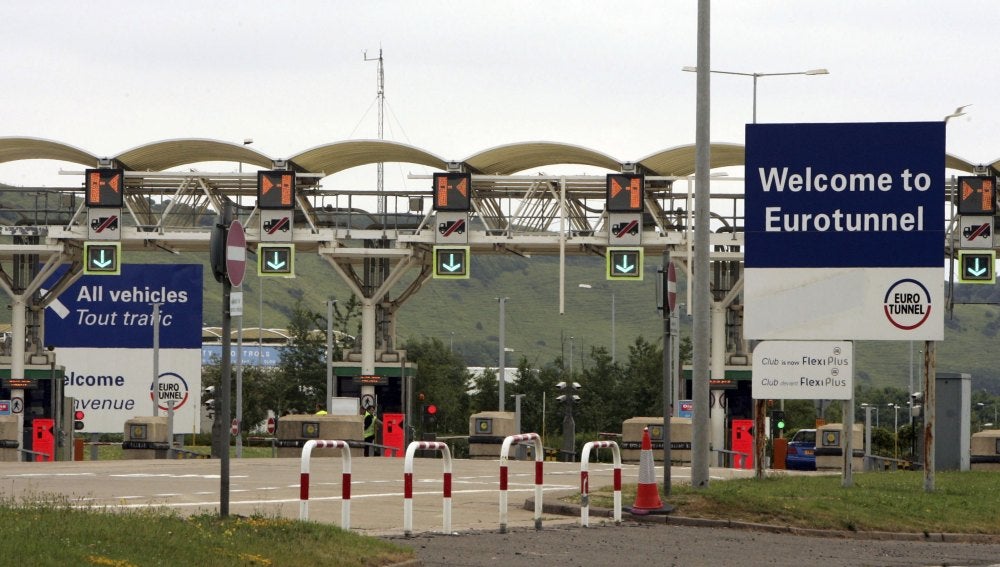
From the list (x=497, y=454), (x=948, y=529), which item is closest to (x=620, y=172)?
(x=497, y=454)

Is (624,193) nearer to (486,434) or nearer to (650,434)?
(486,434)

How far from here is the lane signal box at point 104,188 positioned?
4753cm

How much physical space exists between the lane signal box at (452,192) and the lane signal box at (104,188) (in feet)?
30.1

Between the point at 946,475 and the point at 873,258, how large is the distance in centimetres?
747

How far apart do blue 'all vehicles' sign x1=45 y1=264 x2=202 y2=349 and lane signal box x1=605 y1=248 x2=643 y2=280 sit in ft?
59.8

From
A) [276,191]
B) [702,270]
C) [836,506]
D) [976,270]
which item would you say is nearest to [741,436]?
[976,270]

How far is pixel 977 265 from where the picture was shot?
4603 centimetres

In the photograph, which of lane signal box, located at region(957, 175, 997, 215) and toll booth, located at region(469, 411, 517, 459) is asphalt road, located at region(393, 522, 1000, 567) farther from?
lane signal box, located at region(957, 175, 997, 215)

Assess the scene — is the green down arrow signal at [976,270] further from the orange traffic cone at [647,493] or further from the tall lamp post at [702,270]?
the orange traffic cone at [647,493]

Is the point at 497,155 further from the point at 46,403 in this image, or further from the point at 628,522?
the point at 628,522

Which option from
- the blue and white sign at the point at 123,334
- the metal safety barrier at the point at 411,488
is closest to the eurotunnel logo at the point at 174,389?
the blue and white sign at the point at 123,334

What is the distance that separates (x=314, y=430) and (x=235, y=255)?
26.7 m

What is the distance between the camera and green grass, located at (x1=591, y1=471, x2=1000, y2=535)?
18812 millimetres

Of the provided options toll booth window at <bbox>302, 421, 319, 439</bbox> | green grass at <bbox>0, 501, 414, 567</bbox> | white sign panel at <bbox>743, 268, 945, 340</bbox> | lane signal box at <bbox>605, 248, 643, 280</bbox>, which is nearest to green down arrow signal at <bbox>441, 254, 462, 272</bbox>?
lane signal box at <bbox>605, 248, 643, 280</bbox>
